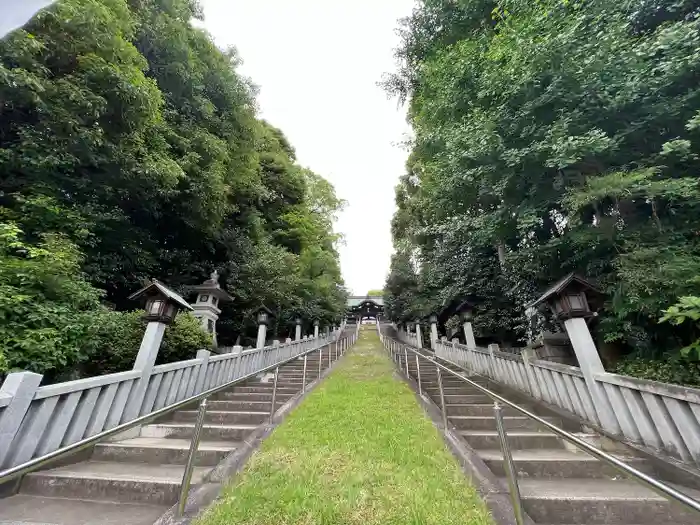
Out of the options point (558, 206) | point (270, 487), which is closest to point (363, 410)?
point (270, 487)

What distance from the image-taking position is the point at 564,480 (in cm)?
278

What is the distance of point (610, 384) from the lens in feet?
10.8

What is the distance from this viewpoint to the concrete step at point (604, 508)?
223 cm

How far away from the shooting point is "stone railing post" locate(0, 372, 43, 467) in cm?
227

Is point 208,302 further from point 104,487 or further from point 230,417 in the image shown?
point 104,487

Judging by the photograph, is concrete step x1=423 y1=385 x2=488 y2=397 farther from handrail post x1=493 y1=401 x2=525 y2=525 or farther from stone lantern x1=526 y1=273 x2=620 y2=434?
handrail post x1=493 y1=401 x2=525 y2=525

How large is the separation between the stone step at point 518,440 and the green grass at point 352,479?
1.49ft

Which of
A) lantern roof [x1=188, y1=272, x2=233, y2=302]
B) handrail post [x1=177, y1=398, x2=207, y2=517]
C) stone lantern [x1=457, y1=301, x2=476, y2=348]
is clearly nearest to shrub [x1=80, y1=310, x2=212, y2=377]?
handrail post [x1=177, y1=398, x2=207, y2=517]

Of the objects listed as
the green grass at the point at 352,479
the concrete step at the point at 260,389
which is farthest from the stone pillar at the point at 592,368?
the concrete step at the point at 260,389

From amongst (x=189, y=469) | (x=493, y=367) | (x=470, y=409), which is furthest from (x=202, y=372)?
(x=493, y=367)

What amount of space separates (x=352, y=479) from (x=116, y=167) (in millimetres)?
7079

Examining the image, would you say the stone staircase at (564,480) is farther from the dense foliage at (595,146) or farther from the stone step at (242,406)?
the stone step at (242,406)

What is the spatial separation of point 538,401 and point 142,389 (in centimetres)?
551

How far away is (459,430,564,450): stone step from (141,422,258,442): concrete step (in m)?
2.70
